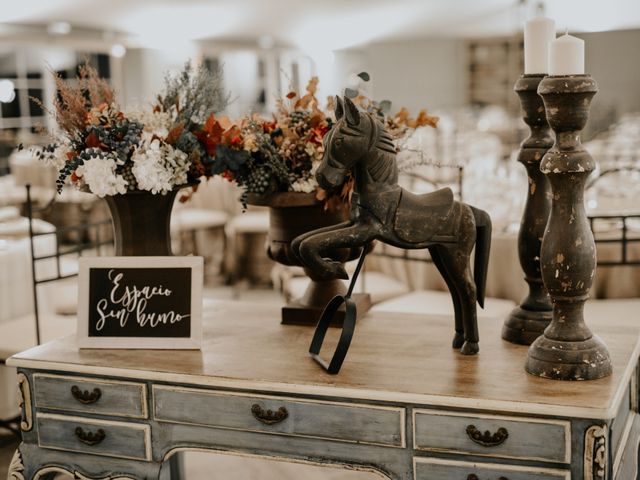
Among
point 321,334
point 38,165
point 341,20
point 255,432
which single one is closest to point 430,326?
point 321,334

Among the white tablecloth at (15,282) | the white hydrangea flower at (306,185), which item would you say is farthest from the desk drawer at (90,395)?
the white tablecloth at (15,282)

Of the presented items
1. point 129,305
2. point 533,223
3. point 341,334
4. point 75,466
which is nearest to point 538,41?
point 533,223

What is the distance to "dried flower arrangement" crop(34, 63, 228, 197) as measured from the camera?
2088mm

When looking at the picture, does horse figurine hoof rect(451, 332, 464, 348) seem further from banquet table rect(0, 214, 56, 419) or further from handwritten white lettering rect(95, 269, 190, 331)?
banquet table rect(0, 214, 56, 419)

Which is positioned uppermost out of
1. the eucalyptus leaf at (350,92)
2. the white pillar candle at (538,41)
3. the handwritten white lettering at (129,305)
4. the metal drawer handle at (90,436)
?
the white pillar candle at (538,41)

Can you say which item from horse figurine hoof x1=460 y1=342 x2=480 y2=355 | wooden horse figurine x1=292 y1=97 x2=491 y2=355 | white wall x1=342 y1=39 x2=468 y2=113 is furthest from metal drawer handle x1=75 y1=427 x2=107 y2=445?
white wall x1=342 y1=39 x2=468 y2=113

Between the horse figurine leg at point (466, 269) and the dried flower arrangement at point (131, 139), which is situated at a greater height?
the dried flower arrangement at point (131, 139)

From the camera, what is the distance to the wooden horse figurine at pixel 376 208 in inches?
70.4

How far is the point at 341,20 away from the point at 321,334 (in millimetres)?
12203

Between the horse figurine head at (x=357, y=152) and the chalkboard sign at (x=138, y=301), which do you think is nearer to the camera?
the horse figurine head at (x=357, y=152)

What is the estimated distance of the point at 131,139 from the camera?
2096 millimetres

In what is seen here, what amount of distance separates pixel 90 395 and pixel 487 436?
90 cm

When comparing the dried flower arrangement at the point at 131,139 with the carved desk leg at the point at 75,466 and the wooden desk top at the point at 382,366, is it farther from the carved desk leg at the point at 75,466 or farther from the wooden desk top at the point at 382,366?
the carved desk leg at the point at 75,466

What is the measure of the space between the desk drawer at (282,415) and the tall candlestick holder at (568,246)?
0.33 m
